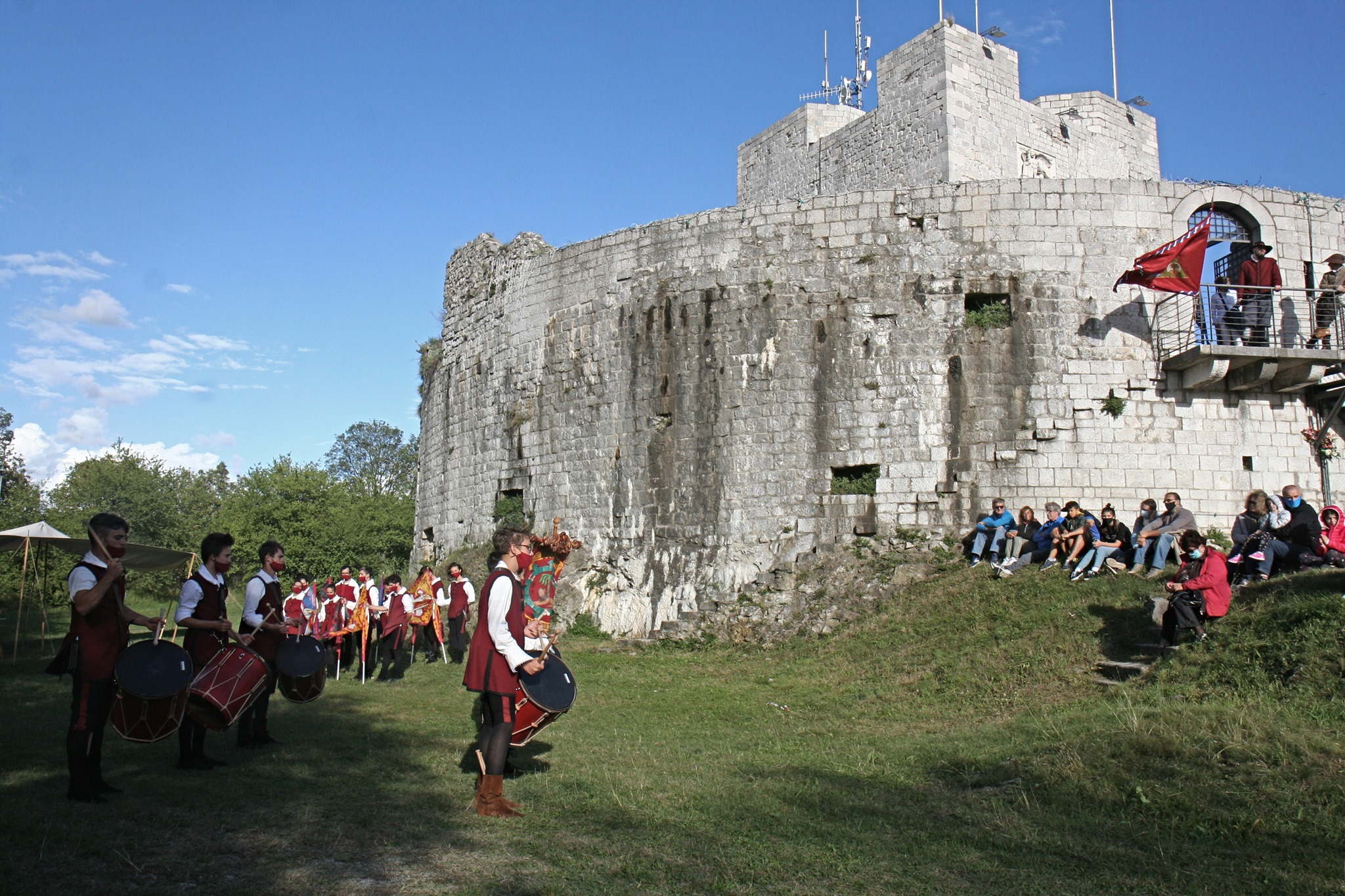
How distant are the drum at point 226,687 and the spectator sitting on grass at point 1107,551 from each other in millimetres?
8966

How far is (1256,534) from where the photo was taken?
376 inches

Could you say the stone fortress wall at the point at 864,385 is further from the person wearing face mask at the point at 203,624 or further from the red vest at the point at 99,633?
the red vest at the point at 99,633

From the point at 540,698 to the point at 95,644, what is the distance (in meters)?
2.77

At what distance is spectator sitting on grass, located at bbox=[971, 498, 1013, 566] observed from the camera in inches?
496

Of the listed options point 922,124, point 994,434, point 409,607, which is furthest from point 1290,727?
point 922,124

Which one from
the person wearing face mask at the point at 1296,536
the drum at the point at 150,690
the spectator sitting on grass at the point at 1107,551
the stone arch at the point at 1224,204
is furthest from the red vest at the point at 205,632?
the stone arch at the point at 1224,204

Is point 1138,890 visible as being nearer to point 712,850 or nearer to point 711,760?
point 712,850

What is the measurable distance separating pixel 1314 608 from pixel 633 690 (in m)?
6.79

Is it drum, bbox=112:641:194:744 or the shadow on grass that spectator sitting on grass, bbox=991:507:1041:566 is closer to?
the shadow on grass

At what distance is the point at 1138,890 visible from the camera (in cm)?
403

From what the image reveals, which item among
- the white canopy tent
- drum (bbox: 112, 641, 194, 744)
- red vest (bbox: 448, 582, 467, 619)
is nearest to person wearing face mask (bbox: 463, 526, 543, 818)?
drum (bbox: 112, 641, 194, 744)

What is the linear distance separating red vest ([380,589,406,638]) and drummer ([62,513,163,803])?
22.9ft

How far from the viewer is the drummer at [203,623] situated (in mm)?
6383

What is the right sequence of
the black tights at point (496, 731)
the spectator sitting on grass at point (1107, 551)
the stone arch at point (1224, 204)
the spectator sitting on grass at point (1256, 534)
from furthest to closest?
1. the stone arch at point (1224, 204)
2. the spectator sitting on grass at point (1107, 551)
3. the spectator sitting on grass at point (1256, 534)
4. the black tights at point (496, 731)
